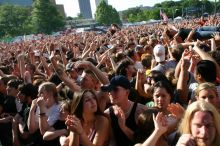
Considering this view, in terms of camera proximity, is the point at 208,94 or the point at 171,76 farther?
the point at 171,76

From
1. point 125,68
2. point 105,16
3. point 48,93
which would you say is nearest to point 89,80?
point 48,93

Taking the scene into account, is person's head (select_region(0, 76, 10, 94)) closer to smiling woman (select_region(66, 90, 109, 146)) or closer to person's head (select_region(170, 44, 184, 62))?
person's head (select_region(170, 44, 184, 62))

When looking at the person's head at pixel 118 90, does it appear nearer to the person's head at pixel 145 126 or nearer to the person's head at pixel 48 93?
the person's head at pixel 145 126

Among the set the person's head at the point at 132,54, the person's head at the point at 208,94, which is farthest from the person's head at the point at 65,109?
the person's head at the point at 132,54

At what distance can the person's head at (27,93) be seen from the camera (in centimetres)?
611

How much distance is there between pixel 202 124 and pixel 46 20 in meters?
90.2

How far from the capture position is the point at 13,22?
307 ft

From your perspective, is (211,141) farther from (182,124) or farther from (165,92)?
(165,92)

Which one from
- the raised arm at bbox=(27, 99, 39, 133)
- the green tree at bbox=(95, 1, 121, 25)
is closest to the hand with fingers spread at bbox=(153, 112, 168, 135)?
the raised arm at bbox=(27, 99, 39, 133)

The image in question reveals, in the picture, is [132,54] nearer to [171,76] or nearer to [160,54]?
[160,54]

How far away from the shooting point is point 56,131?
5020mm

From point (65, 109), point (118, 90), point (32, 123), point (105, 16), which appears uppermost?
point (118, 90)

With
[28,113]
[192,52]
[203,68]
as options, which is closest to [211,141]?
[203,68]

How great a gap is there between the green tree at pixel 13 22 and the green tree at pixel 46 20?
6.57 ft
